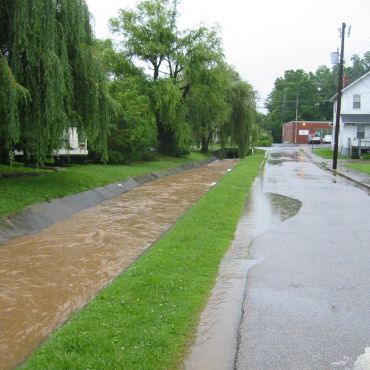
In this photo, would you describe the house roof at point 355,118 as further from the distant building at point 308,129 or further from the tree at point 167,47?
the distant building at point 308,129

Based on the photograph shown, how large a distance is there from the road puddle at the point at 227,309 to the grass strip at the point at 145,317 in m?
0.13

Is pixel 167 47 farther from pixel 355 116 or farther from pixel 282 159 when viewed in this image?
pixel 355 116

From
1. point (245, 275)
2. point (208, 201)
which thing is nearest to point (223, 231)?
point (245, 275)

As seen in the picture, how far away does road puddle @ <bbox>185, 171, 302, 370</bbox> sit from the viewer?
4371 mm

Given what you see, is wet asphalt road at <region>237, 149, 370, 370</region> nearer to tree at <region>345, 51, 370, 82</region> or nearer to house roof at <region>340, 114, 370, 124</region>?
house roof at <region>340, 114, 370, 124</region>

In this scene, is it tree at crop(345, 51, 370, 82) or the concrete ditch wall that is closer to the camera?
the concrete ditch wall

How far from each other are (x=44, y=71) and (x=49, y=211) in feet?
12.6

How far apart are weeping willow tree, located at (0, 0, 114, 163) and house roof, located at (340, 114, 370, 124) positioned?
41923 millimetres

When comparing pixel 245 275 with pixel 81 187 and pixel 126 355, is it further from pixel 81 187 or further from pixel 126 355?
pixel 81 187

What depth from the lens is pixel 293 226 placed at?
37.1ft

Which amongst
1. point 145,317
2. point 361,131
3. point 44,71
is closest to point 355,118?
point 361,131

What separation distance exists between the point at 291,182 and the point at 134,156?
10.9m

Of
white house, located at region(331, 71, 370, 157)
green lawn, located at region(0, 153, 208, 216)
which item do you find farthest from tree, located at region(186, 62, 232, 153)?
white house, located at region(331, 71, 370, 157)

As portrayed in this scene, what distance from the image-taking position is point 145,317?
202 inches
